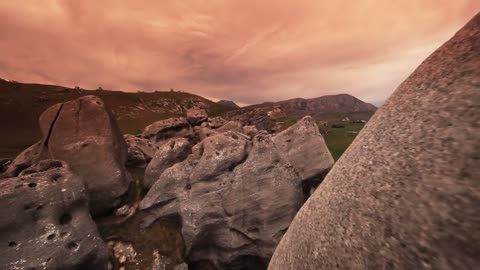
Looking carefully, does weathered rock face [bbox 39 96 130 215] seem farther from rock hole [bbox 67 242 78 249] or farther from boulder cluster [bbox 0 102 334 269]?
rock hole [bbox 67 242 78 249]

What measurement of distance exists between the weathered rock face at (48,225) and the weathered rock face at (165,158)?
12322mm

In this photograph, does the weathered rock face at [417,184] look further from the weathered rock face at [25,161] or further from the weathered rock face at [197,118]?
the weathered rock face at [197,118]

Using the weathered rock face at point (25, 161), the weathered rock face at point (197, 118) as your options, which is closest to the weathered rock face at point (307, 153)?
the weathered rock face at point (25, 161)

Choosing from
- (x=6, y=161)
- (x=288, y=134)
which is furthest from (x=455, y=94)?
(x=6, y=161)

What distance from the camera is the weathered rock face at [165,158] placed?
39625mm

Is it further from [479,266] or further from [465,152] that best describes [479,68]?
[479,266]

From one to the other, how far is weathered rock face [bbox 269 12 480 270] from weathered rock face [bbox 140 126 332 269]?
67.2ft

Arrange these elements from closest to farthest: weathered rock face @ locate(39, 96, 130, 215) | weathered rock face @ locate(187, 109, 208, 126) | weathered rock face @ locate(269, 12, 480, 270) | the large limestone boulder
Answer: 1. weathered rock face @ locate(269, 12, 480, 270)
2. the large limestone boulder
3. weathered rock face @ locate(39, 96, 130, 215)
4. weathered rock face @ locate(187, 109, 208, 126)

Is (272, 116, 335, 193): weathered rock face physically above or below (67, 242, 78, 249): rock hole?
above

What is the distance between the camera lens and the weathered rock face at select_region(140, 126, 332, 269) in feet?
103

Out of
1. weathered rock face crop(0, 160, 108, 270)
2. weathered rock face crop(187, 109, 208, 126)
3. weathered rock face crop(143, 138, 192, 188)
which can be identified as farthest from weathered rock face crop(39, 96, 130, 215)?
weathered rock face crop(187, 109, 208, 126)

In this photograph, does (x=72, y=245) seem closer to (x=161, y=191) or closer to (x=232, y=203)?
(x=161, y=191)

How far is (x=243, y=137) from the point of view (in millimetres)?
37406

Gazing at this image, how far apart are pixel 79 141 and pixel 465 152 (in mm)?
37866
